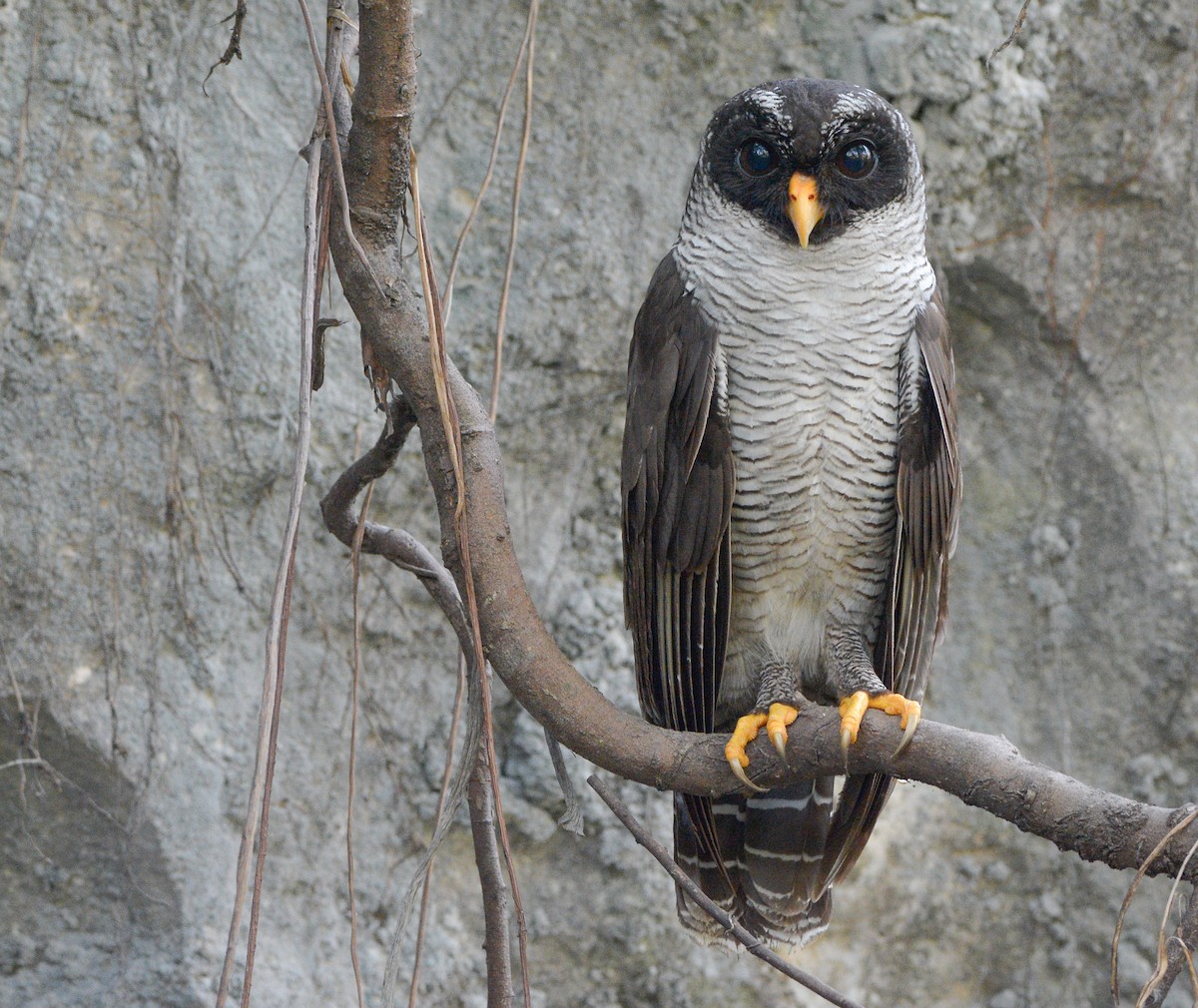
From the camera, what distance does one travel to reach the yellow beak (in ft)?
7.79

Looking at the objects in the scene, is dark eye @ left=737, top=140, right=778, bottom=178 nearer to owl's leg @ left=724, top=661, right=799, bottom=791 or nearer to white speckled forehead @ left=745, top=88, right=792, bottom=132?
white speckled forehead @ left=745, top=88, right=792, bottom=132

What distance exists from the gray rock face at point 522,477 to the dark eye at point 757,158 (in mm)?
1204

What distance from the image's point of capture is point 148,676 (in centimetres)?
312

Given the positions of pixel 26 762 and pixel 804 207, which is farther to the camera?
pixel 26 762

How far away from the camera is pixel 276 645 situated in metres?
1.48

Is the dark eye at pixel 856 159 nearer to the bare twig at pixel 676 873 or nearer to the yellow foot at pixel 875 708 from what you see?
the yellow foot at pixel 875 708

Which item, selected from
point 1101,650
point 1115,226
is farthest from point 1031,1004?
point 1115,226

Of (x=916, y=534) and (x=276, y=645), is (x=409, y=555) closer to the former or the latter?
(x=276, y=645)

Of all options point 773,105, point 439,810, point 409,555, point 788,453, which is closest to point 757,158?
point 773,105

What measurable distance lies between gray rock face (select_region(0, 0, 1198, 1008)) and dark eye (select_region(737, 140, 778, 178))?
1.20 m

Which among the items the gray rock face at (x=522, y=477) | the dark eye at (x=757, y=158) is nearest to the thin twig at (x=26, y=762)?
the gray rock face at (x=522, y=477)

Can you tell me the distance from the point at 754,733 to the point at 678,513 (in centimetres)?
50

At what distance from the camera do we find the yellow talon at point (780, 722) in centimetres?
209

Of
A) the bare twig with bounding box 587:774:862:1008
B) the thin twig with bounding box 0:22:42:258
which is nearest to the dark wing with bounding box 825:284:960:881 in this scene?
the bare twig with bounding box 587:774:862:1008
